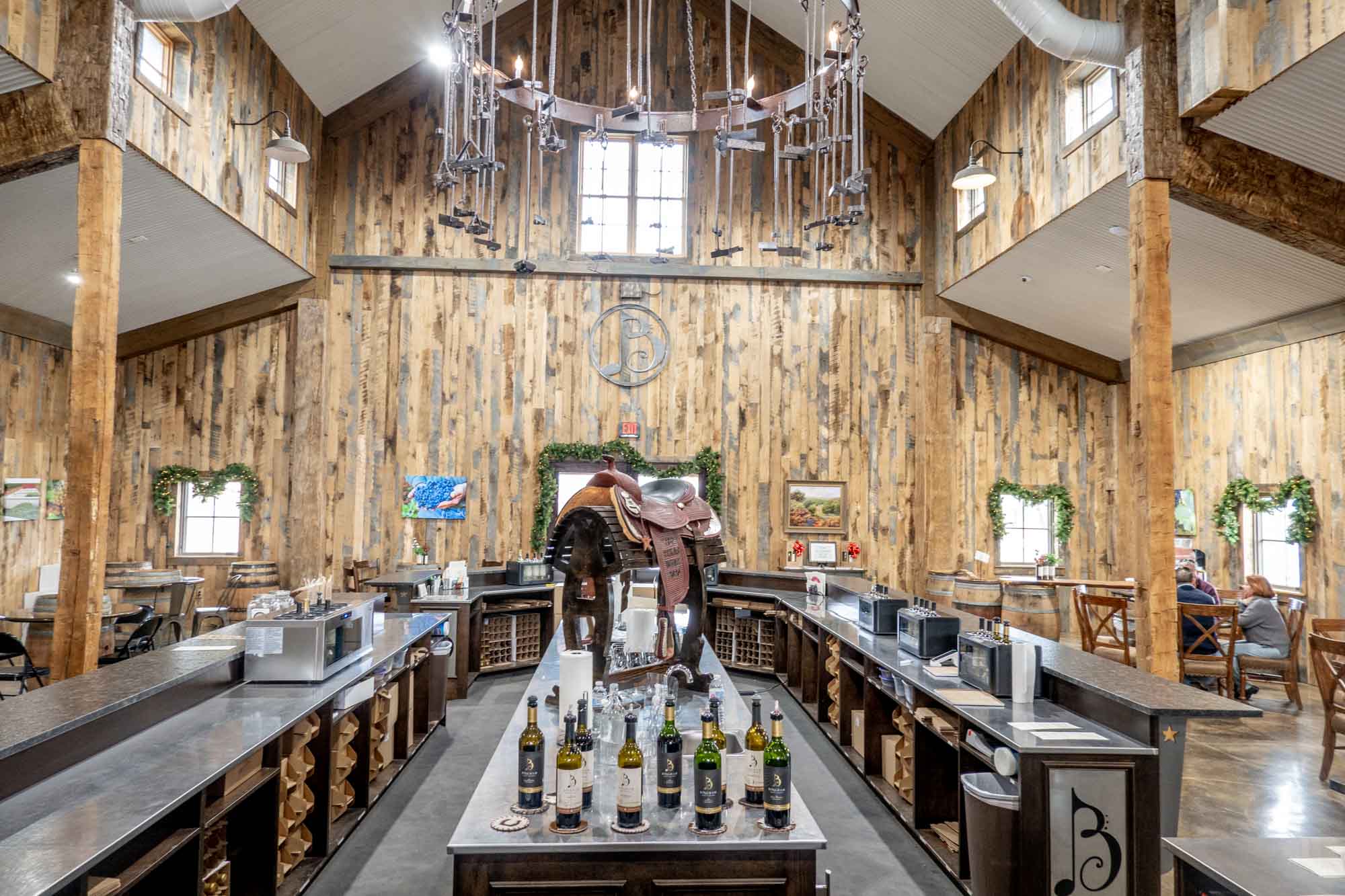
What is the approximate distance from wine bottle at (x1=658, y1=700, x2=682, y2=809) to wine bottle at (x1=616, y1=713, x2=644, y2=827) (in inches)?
4.5

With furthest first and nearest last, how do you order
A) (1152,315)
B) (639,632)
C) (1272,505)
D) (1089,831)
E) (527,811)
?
1. (1272,505)
2. (1152,315)
3. (639,632)
4. (1089,831)
5. (527,811)

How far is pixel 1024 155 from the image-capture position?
8.90m

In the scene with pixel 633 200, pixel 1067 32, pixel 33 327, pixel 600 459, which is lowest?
pixel 600 459

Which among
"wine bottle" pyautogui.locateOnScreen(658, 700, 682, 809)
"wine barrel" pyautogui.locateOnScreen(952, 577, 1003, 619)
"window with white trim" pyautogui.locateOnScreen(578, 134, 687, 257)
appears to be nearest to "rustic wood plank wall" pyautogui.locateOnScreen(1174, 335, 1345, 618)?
"wine barrel" pyautogui.locateOnScreen(952, 577, 1003, 619)

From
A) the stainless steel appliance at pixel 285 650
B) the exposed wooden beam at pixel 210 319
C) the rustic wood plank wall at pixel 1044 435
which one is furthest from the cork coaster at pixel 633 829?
the exposed wooden beam at pixel 210 319

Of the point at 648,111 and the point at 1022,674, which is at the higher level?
the point at 648,111

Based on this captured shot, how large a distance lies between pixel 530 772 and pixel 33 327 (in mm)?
9591

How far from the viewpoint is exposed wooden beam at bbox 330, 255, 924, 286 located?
11.3 metres

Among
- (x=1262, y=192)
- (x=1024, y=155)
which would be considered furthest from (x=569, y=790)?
(x=1024, y=155)

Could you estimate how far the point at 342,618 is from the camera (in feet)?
15.4

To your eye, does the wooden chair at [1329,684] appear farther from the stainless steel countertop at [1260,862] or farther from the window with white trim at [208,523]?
the window with white trim at [208,523]

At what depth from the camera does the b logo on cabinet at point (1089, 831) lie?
10.8 ft

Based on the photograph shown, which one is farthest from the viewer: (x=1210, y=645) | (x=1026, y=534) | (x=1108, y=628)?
(x=1026, y=534)

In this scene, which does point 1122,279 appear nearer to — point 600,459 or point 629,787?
Answer: point 600,459
